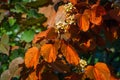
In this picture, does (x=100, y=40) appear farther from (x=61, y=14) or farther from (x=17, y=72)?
(x=17, y=72)

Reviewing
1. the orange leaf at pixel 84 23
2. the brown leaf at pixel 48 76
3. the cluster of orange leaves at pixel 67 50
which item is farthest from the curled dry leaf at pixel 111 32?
the brown leaf at pixel 48 76

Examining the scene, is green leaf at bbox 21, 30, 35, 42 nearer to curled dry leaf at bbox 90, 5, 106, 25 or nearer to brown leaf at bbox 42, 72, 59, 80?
brown leaf at bbox 42, 72, 59, 80

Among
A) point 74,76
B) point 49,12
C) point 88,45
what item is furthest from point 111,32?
point 49,12

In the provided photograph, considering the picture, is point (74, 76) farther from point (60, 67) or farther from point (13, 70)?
point (13, 70)

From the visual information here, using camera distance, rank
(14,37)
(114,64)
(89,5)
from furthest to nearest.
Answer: (114,64) → (14,37) → (89,5)

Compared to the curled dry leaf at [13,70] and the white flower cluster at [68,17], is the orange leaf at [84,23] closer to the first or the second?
the white flower cluster at [68,17]

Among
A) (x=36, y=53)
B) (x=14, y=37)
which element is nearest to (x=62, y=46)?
(x=36, y=53)
